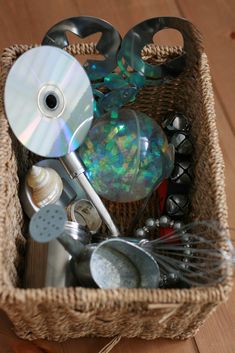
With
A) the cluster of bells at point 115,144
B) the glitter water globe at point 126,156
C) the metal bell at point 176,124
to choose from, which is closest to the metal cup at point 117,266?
the cluster of bells at point 115,144

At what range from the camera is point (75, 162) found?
0.69m

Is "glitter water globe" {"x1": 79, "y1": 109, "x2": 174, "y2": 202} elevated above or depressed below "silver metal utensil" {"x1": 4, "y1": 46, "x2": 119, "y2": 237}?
below

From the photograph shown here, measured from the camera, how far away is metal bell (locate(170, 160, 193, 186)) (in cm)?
74

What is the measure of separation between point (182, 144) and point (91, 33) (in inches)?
8.0

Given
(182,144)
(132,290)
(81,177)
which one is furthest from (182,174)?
(132,290)

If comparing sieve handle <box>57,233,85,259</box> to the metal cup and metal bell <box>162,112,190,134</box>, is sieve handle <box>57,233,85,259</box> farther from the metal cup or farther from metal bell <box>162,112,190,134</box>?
metal bell <box>162,112,190,134</box>

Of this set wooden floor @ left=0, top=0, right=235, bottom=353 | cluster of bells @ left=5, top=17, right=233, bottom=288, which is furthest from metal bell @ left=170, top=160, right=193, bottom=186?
wooden floor @ left=0, top=0, right=235, bottom=353

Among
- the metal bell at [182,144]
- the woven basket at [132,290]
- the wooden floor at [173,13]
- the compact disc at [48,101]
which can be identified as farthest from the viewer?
the wooden floor at [173,13]

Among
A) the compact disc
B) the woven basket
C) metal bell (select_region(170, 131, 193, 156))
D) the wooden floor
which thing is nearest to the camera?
the woven basket

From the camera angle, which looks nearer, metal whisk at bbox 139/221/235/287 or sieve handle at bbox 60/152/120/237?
metal whisk at bbox 139/221/235/287

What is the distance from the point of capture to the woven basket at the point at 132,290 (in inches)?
20.7

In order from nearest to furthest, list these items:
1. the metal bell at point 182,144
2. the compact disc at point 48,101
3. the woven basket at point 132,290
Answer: the woven basket at point 132,290, the compact disc at point 48,101, the metal bell at point 182,144

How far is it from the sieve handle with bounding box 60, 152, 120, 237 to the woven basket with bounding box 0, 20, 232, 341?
0.07m

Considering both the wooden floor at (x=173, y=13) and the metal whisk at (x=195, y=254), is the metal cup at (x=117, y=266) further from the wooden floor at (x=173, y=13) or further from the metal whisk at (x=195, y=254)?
the wooden floor at (x=173, y=13)
